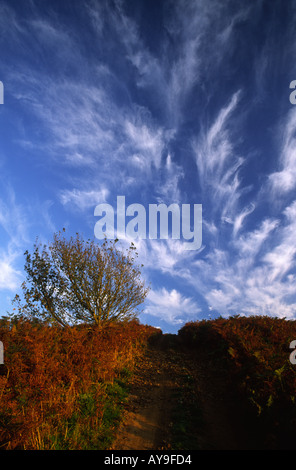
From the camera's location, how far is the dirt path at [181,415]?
20.2ft

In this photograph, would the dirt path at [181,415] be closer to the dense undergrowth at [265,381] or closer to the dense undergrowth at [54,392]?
the dense undergrowth at [265,381]

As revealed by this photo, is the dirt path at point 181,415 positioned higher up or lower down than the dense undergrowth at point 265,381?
lower down

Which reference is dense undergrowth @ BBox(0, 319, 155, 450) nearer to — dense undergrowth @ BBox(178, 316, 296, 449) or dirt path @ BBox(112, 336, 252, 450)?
dirt path @ BBox(112, 336, 252, 450)

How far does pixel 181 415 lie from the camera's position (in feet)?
24.7

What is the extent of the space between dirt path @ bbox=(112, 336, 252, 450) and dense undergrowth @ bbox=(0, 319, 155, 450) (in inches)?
27.6

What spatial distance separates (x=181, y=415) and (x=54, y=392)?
419 centimetres

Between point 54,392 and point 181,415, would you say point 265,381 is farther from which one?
point 54,392

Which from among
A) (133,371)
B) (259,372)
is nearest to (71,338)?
(133,371)

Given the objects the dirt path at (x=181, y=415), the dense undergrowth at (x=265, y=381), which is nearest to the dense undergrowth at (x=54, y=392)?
the dirt path at (x=181, y=415)

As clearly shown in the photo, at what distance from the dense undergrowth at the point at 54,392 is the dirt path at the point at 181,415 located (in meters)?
0.70

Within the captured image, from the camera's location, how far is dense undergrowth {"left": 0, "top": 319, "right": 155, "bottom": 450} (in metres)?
5.55
